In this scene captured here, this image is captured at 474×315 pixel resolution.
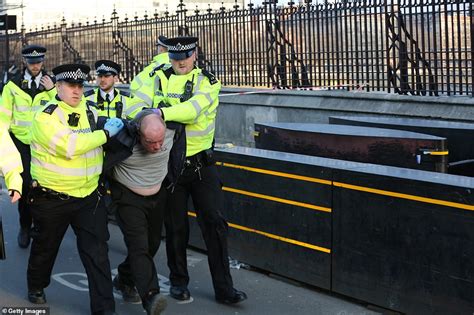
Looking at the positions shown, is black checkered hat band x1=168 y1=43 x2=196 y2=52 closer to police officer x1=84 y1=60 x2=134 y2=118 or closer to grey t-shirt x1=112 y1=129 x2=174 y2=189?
grey t-shirt x1=112 y1=129 x2=174 y2=189

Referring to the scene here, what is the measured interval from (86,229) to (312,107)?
7333 millimetres

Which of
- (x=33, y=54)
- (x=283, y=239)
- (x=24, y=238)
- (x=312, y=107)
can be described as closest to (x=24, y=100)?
(x=33, y=54)

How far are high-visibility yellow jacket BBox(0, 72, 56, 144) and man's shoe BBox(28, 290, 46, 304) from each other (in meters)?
2.19

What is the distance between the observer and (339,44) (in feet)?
44.7

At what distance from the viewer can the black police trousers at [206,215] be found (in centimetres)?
699

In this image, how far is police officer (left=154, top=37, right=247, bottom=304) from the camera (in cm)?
694

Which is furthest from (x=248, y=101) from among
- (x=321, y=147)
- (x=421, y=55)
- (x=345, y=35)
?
(x=321, y=147)

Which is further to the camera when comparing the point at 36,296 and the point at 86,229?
the point at 36,296

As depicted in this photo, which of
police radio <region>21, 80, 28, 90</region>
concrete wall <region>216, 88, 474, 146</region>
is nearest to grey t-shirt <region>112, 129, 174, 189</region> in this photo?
police radio <region>21, 80, 28, 90</region>

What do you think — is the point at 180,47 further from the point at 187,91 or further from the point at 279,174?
the point at 279,174

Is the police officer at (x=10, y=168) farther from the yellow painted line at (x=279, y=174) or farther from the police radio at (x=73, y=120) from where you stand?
the yellow painted line at (x=279, y=174)

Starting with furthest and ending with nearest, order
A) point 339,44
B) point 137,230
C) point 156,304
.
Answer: point 339,44 → point 137,230 → point 156,304

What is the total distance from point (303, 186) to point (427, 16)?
533 cm

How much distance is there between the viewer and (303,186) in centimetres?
733
